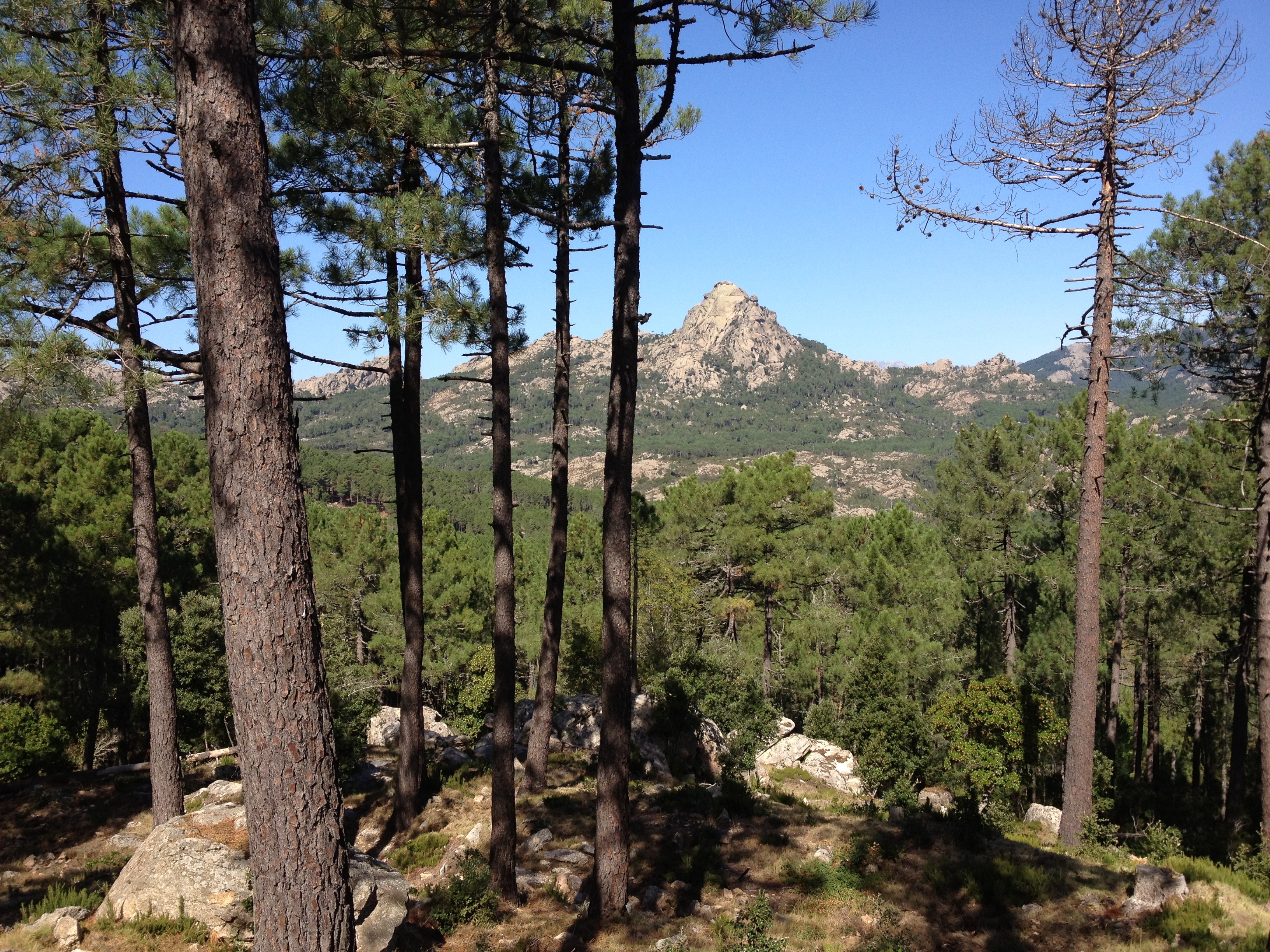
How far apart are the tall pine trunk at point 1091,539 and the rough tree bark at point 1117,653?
461 inches

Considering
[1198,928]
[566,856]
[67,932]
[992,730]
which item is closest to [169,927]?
[67,932]

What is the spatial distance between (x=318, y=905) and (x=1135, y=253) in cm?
1206

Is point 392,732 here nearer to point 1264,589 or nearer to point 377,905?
point 377,905

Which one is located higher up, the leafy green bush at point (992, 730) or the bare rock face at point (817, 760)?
the leafy green bush at point (992, 730)

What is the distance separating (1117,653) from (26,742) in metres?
24.6

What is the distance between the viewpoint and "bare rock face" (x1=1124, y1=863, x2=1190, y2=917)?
18.2 ft

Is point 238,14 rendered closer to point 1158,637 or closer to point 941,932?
point 941,932

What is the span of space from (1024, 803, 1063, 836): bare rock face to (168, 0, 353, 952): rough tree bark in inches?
638

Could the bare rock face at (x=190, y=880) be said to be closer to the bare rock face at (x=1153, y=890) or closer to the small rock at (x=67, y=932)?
the small rock at (x=67, y=932)

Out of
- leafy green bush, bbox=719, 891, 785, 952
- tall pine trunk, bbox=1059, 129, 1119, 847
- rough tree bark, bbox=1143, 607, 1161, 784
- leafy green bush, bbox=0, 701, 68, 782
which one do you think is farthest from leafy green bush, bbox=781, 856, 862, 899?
rough tree bark, bbox=1143, 607, 1161, 784

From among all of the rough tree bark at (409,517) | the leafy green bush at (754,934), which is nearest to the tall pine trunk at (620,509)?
the leafy green bush at (754,934)

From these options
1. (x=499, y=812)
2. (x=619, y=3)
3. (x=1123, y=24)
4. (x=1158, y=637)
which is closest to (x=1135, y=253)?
(x=1123, y=24)

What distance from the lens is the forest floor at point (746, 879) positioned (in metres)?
5.35

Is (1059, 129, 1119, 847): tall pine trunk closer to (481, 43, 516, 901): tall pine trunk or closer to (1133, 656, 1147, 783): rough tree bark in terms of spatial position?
(481, 43, 516, 901): tall pine trunk
